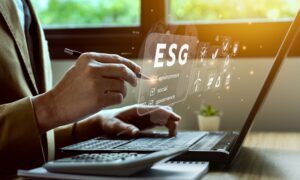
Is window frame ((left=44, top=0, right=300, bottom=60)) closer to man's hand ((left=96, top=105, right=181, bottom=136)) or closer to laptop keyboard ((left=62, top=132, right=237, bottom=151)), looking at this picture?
man's hand ((left=96, top=105, right=181, bottom=136))

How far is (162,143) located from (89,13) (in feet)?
4.05

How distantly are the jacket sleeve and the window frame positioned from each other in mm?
889

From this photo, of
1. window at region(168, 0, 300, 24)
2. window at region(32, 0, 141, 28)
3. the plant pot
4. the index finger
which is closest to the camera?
the index finger

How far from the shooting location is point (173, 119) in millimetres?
1326

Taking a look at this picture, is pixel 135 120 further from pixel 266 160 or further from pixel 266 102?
pixel 266 102

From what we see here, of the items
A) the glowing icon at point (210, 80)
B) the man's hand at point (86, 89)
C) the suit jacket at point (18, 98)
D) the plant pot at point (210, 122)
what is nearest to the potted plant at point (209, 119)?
the plant pot at point (210, 122)

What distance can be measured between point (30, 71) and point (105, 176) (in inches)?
23.2

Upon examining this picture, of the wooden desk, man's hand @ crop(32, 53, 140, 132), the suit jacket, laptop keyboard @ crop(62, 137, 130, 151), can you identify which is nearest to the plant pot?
the wooden desk

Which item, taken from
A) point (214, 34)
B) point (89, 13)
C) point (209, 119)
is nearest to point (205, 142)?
point (209, 119)

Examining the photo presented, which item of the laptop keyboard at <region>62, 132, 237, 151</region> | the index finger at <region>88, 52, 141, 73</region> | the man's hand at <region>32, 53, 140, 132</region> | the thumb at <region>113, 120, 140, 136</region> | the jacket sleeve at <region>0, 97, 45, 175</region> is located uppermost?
the index finger at <region>88, 52, 141, 73</region>

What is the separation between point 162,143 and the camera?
1.12 metres

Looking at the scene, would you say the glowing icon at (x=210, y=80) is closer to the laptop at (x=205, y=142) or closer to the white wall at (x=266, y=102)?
the laptop at (x=205, y=142)

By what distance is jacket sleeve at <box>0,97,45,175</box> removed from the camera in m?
1.00

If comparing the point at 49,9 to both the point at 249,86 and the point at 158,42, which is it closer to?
the point at 249,86
